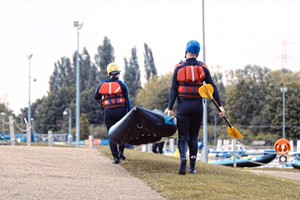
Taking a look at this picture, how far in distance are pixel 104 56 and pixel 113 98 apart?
339 ft

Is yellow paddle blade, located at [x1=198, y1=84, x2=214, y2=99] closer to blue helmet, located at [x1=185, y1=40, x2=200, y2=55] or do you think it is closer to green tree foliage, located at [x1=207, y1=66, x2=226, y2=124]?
blue helmet, located at [x1=185, y1=40, x2=200, y2=55]

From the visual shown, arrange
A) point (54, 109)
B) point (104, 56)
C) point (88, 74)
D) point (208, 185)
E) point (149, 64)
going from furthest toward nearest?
point (88, 74) → point (104, 56) → point (149, 64) → point (54, 109) → point (208, 185)

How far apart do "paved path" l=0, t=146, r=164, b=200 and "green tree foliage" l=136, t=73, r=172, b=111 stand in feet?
257

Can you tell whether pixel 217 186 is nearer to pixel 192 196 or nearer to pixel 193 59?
pixel 192 196

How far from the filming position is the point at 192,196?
29.0 ft

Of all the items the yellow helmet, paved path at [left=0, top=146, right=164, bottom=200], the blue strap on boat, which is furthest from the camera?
the yellow helmet

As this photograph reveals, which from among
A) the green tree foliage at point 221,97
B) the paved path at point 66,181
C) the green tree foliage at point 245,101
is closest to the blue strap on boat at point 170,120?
the paved path at point 66,181

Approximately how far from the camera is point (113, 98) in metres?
13.3

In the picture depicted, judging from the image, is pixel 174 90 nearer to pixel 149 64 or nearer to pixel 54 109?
pixel 54 109

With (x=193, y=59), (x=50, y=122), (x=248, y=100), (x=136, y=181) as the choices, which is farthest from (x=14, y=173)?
(x=50, y=122)

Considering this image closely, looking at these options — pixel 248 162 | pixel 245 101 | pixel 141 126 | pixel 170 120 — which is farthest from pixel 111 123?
pixel 245 101

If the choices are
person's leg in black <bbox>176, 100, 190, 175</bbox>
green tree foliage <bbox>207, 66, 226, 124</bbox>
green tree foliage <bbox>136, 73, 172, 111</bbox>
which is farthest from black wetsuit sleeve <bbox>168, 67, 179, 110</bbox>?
green tree foliage <bbox>136, 73, 172, 111</bbox>

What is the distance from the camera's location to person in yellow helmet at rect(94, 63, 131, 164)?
1326 centimetres

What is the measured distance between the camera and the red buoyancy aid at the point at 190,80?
11.1 meters
